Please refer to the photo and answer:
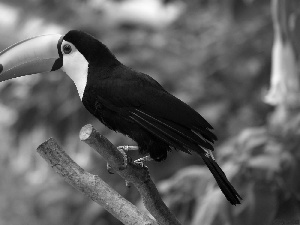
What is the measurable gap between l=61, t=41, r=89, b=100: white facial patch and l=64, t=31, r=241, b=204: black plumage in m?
0.01

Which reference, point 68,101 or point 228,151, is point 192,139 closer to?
point 228,151

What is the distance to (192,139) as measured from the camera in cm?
134

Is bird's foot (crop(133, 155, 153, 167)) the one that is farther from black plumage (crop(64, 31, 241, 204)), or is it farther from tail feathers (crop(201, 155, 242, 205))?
tail feathers (crop(201, 155, 242, 205))

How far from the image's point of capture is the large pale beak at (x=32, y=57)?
1.55 metres

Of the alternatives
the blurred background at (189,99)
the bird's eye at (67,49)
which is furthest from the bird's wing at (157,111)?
the blurred background at (189,99)

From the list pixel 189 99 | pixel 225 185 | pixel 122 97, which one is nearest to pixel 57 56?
pixel 122 97

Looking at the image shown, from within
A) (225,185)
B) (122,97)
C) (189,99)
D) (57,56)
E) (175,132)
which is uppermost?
(189,99)

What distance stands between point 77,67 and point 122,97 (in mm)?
135

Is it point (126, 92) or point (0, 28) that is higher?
point (0, 28)

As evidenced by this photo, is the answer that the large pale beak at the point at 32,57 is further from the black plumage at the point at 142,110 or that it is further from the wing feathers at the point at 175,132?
the wing feathers at the point at 175,132

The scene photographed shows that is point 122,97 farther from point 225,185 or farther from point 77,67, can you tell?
point 225,185

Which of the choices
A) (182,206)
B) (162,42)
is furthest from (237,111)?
(182,206)

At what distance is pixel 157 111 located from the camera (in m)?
1.41

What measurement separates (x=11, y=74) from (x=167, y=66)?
1.89 meters
